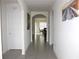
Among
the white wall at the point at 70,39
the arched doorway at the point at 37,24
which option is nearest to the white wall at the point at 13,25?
the white wall at the point at 70,39

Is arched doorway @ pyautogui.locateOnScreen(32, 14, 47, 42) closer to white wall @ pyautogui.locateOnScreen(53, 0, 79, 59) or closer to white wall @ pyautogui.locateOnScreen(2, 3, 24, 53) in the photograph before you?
white wall @ pyautogui.locateOnScreen(2, 3, 24, 53)

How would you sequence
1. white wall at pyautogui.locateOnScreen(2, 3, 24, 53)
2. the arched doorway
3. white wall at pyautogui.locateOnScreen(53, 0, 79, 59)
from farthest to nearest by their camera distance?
the arched doorway < white wall at pyautogui.locateOnScreen(2, 3, 24, 53) < white wall at pyautogui.locateOnScreen(53, 0, 79, 59)

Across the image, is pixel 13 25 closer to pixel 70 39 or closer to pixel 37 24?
pixel 70 39

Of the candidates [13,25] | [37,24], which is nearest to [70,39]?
[13,25]

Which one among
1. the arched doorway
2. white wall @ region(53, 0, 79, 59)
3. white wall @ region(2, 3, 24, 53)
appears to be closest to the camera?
white wall @ region(53, 0, 79, 59)

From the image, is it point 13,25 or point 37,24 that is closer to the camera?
point 13,25

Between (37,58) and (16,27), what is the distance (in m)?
2.45

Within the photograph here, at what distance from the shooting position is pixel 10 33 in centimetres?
614

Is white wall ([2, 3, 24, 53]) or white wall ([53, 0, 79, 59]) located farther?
white wall ([2, 3, 24, 53])

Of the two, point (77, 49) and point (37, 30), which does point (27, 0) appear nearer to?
point (77, 49)

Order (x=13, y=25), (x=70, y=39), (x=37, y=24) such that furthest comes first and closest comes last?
(x=37, y=24) → (x=13, y=25) → (x=70, y=39)

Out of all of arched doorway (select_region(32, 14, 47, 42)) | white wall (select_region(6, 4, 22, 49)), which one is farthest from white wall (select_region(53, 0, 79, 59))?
arched doorway (select_region(32, 14, 47, 42))

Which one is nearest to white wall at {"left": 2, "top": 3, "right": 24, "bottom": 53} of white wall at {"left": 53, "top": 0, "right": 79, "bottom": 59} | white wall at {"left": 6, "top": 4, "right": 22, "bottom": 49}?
white wall at {"left": 6, "top": 4, "right": 22, "bottom": 49}

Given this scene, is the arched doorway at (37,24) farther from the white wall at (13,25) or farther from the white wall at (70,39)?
the white wall at (70,39)
